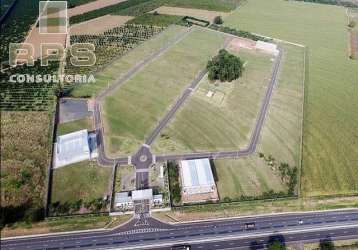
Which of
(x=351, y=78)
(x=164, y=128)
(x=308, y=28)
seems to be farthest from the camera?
(x=308, y=28)

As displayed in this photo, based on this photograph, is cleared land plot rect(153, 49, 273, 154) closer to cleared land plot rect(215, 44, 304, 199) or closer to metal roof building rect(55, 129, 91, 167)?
cleared land plot rect(215, 44, 304, 199)

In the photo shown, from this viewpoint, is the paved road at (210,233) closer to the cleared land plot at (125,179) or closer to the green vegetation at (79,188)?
the green vegetation at (79,188)

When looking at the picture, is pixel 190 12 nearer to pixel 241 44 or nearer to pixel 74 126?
pixel 241 44

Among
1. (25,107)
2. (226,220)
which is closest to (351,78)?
(226,220)

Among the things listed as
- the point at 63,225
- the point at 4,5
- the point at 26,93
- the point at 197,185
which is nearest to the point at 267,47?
the point at 197,185

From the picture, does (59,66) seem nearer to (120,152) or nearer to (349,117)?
(120,152)

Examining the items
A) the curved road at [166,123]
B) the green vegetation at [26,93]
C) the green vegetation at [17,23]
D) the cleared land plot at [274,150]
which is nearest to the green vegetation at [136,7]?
the green vegetation at [17,23]
